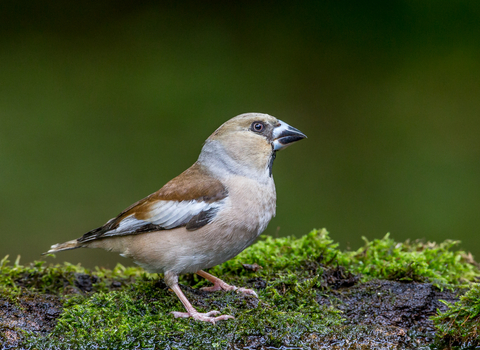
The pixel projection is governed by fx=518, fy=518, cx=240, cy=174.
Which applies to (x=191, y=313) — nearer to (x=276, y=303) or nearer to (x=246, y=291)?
(x=246, y=291)

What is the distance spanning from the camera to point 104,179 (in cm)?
740

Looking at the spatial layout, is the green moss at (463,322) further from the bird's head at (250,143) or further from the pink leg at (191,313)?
the bird's head at (250,143)

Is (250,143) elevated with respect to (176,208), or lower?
elevated

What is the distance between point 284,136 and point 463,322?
74.7 inches

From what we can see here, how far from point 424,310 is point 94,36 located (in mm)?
6135

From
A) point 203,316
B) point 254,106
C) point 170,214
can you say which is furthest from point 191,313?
point 254,106

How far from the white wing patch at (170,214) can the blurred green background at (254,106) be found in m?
3.21

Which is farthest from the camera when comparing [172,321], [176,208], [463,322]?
[176,208]

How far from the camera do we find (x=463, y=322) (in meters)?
3.18

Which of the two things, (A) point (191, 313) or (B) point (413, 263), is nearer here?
(A) point (191, 313)

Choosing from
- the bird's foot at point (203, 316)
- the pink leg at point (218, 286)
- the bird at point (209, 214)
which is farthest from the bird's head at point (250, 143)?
the bird's foot at point (203, 316)

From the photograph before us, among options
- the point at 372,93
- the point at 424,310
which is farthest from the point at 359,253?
the point at 372,93

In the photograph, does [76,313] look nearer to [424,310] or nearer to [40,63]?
[424,310]

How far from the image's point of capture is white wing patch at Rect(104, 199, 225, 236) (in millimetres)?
3875
